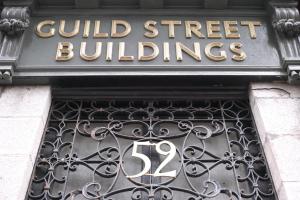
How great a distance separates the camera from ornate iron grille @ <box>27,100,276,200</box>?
654 centimetres

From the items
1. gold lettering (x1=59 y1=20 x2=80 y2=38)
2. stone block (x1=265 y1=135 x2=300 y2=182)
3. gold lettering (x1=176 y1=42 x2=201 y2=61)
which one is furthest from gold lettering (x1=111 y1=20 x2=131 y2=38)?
stone block (x1=265 y1=135 x2=300 y2=182)

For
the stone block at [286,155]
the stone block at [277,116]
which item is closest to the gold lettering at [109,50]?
the stone block at [277,116]

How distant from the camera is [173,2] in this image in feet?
28.3

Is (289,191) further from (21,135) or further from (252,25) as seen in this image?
(21,135)

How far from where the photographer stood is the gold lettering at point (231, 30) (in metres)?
8.23

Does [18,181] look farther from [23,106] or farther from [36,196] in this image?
[23,106]

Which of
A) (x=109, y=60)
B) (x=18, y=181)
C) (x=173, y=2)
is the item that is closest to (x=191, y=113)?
(x=109, y=60)

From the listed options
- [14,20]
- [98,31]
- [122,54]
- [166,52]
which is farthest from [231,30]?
[14,20]

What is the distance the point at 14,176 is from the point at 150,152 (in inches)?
69.6

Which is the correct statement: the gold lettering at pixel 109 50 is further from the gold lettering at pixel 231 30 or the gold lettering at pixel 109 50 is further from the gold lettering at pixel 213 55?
the gold lettering at pixel 231 30

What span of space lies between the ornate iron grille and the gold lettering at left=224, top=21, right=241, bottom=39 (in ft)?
3.57

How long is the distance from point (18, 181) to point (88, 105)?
1904 millimetres

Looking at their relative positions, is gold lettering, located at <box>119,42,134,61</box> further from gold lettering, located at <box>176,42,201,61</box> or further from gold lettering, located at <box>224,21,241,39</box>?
gold lettering, located at <box>224,21,241,39</box>

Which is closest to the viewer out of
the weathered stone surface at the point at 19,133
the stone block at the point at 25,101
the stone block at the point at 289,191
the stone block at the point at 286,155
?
the stone block at the point at 289,191
